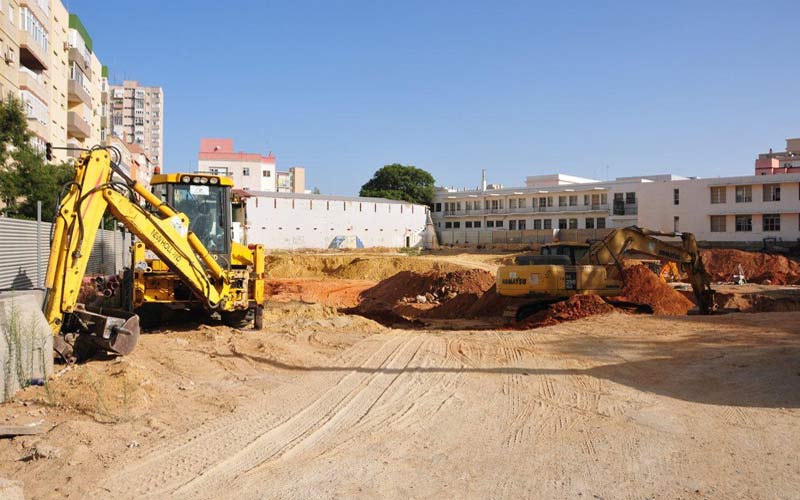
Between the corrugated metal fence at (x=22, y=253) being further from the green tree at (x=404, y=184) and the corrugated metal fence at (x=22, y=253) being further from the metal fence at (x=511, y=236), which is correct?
the green tree at (x=404, y=184)

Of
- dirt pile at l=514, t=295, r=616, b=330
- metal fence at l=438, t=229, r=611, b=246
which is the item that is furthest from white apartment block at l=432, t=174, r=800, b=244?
dirt pile at l=514, t=295, r=616, b=330

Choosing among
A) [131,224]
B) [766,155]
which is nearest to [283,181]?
[766,155]

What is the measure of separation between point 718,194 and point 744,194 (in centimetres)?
195

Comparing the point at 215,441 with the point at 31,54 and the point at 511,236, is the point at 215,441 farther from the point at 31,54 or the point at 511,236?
the point at 511,236

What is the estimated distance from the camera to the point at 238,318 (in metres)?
14.8

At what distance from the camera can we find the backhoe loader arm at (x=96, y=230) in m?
9.63

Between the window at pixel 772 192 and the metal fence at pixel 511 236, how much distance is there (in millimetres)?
15355

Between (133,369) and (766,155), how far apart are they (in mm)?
85912

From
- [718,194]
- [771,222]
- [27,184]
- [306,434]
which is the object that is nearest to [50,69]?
[27,184]

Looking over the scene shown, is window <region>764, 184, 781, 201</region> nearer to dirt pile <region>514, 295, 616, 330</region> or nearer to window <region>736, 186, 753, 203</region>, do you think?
window <region>736, 186, 753, 203</region>

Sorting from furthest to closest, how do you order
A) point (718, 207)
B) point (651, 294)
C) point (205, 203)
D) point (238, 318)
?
point (718, 207)
point (651, 294)
point (238, 318)
point (205, 203)

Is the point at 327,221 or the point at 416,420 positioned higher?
the point at 327,221

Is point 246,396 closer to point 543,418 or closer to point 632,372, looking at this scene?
point 543,418

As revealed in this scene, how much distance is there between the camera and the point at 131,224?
11.1 m
